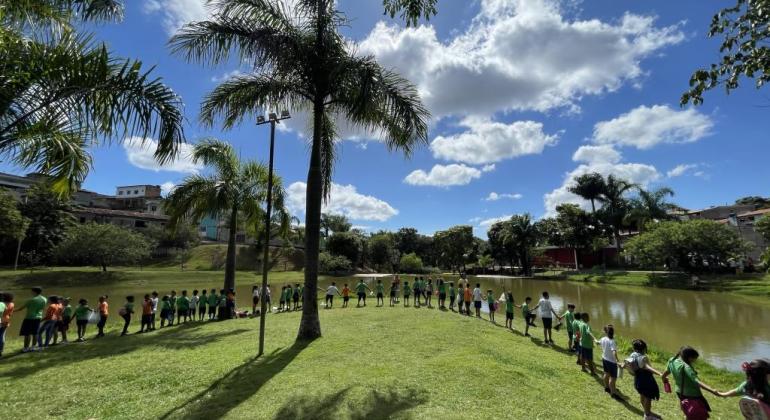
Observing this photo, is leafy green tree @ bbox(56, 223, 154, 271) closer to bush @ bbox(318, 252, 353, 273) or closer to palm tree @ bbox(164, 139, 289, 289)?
bush @ bbox(318, 252, 353, 273)

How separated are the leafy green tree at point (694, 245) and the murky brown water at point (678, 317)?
16.5 feet

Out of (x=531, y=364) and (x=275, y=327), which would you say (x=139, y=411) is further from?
(x=531, y=364)

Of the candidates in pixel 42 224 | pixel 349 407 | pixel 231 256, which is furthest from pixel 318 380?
pixel 42 224

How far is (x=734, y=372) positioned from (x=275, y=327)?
45.3 feet

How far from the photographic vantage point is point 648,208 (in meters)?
50.3

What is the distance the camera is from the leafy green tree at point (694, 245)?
33906 mm

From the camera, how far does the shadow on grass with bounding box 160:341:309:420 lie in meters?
5.69

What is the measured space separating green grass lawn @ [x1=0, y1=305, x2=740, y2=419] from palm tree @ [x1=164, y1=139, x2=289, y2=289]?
663cm

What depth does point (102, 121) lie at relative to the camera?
4.95 meters

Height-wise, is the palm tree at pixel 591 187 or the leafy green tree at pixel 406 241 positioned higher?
the palm tree at pixel 591 187

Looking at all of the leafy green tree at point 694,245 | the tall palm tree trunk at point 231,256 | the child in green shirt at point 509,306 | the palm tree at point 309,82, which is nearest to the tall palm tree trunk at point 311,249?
the palm tree at point 309,82

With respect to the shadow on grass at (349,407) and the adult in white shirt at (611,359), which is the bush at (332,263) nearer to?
the adult in white shirt at (611,359)

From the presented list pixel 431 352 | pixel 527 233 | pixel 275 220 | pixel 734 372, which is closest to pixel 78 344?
pixel 275 220

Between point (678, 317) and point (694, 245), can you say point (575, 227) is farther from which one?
point (678, 317)
